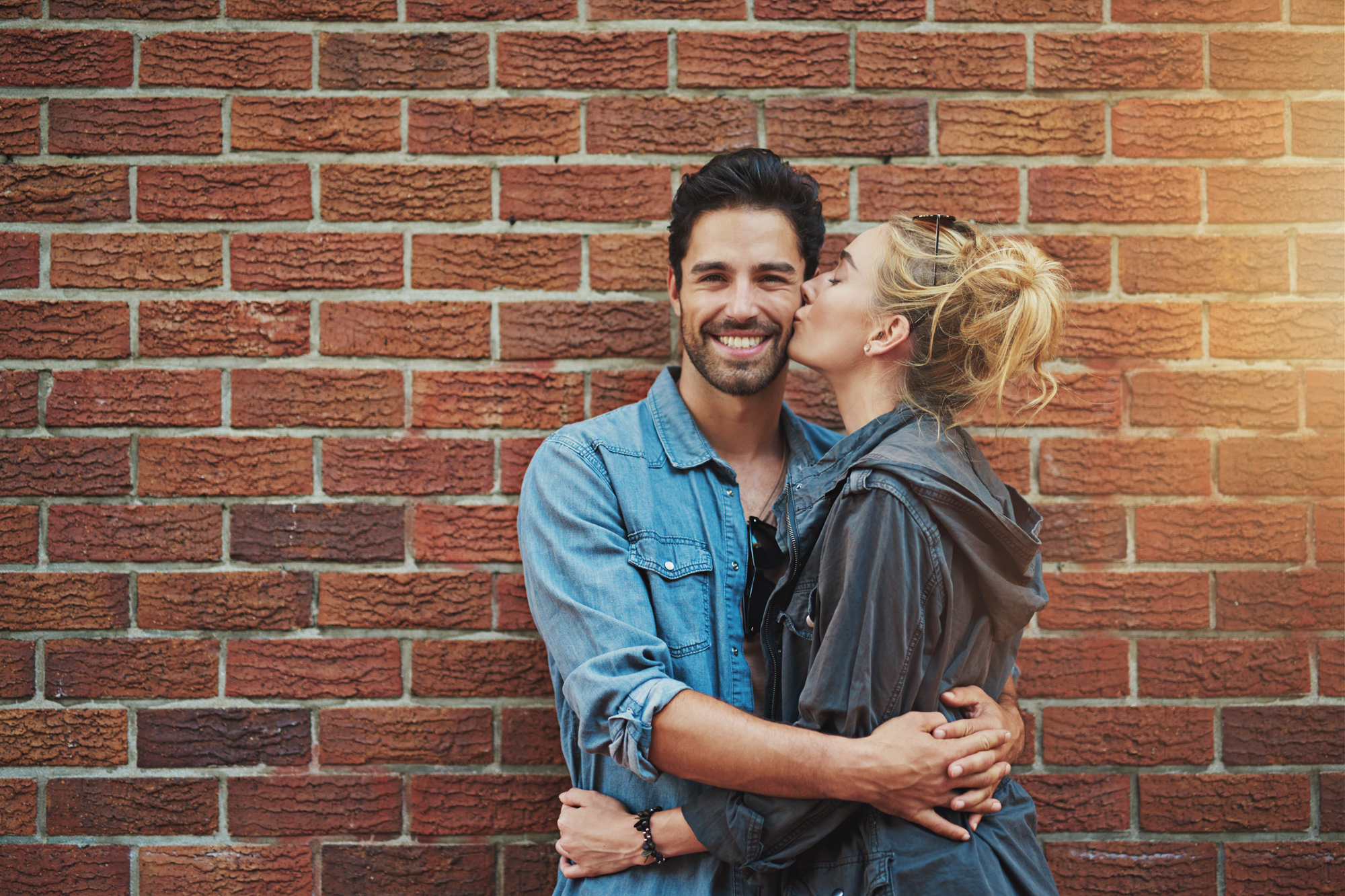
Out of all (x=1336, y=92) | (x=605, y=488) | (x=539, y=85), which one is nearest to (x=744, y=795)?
(x=605, y=488)

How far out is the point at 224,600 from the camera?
6.67 ft

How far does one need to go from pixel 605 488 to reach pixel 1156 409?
1391 mm

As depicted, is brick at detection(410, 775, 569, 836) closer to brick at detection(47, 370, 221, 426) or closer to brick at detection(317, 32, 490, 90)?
brick at detection(47, 370, 221, 426)

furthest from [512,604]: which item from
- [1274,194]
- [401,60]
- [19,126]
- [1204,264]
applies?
[1274,194]

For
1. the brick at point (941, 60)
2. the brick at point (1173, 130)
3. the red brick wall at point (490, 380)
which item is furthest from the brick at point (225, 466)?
the brick at point (1173, 130)

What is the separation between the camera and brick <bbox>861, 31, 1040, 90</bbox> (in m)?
2.09

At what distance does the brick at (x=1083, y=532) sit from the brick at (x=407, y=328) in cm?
144

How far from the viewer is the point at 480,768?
6.72 ft

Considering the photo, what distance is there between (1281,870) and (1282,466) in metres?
0.99

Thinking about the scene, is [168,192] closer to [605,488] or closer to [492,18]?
[492,18]

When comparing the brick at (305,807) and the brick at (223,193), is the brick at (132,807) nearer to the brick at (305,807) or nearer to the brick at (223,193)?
the brick at (305,807)

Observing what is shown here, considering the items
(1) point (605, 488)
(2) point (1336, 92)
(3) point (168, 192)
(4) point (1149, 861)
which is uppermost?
(2) point (1336, 92)

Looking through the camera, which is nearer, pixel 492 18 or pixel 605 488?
pixel 605 488

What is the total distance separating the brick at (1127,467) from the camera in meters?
2.10
